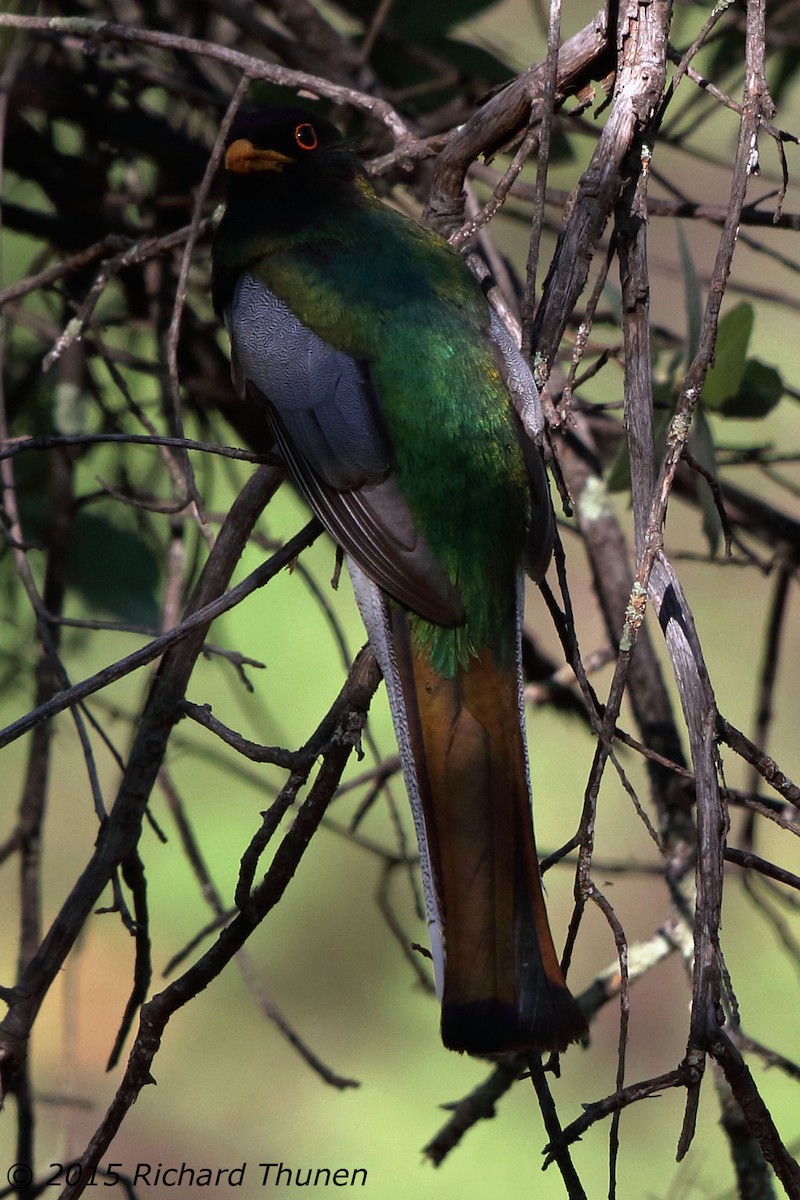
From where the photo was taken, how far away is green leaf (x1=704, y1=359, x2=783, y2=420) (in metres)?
2.95

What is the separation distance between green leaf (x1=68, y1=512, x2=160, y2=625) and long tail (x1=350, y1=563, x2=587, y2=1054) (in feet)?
4.12

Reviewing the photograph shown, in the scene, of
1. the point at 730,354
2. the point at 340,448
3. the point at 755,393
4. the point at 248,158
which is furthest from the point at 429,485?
the point at 248,158

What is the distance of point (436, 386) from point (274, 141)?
87cm

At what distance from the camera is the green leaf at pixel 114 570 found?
3.54 m

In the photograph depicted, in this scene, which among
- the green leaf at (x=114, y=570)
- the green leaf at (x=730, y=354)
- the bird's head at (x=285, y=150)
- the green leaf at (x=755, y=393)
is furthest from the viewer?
the green leaf at (x=114, y=570)

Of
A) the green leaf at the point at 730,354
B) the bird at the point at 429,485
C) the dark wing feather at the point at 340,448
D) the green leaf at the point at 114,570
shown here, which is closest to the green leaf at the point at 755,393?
the green leaf at the point at 730,354

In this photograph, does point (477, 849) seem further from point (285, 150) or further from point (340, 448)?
point (285, 150)

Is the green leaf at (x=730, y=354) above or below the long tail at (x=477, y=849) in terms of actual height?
above

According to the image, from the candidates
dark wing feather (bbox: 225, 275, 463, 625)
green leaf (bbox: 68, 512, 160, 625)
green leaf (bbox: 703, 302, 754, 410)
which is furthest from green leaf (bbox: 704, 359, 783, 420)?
green leaf (bbox: 68, 512, 160, 625)

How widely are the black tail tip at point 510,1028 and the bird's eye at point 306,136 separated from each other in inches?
76.6

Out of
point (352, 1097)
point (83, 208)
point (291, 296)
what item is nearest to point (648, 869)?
point (291, 296)

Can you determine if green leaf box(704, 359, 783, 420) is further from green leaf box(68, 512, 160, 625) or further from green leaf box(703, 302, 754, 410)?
green leaf box(68, 512, 160, 625)

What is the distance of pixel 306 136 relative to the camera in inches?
123

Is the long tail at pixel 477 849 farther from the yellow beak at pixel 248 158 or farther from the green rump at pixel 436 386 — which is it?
the yellow beak at pixel 248 158
